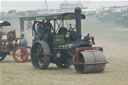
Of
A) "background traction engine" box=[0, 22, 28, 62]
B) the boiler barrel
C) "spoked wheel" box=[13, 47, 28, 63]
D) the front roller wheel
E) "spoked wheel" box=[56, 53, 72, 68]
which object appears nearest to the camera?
the boiler barrel

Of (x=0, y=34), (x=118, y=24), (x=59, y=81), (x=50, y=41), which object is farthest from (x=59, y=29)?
(x=118, y=24)

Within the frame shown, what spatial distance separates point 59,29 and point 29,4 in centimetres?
13279

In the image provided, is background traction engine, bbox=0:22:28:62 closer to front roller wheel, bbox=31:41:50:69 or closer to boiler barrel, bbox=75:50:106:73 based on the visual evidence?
front roller wheel, bbox=31:41:50:69

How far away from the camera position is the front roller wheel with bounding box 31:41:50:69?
50.5ft

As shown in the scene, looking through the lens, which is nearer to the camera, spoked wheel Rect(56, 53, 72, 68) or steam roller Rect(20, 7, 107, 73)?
steam roller Rect(20, 7, 107, 73)

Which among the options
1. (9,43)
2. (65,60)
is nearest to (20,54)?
(9,43)

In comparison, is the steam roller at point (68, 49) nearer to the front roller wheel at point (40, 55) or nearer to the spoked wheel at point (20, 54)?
the front roller wheel at point (40, 55)

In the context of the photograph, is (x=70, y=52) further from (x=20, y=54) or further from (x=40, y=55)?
(x=20, y=54)

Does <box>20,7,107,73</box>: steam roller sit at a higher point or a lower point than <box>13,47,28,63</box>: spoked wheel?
→ higher

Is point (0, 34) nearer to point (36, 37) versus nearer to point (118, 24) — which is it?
point (36, 37)

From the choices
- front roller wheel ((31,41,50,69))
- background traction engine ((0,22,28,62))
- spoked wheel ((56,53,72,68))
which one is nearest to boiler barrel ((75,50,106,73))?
spoked wheel ((56,53,72,68))

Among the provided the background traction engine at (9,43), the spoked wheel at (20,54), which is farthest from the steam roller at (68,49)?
the background traction engine at (9,43)

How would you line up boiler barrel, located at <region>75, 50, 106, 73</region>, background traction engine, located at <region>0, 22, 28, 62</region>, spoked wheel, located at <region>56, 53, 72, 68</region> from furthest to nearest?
background traction engine, located at <region>0, 22, 28, 62</region> → spoked wheel, located at <region>56, 53, 72, 68</region> → boiler barrel, located at <region>75, 50, 106, 73</region>

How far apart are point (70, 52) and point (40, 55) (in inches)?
52.6
